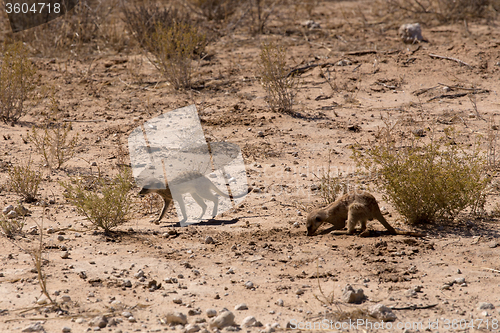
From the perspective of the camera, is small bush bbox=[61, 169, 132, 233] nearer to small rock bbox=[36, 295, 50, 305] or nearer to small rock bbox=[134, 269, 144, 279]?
small rock bbox=[134, 269, 144, 279]

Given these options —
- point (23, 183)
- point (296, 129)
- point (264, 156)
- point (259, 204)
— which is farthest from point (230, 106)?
point (23, 183)

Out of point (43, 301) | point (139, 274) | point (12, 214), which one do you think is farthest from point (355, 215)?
point (12, 214)

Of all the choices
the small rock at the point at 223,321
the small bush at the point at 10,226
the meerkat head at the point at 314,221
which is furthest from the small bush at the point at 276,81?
the small rock at the point at 223,321

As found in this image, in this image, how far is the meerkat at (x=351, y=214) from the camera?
5.27 m

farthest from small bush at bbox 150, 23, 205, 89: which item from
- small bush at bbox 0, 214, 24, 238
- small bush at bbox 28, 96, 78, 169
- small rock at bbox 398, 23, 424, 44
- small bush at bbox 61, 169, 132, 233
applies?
small bush at bbox 0, 214, 24, 238

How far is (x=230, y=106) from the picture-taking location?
952cm

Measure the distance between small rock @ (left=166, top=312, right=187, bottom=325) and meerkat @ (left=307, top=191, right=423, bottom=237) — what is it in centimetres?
195

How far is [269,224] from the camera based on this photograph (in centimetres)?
570

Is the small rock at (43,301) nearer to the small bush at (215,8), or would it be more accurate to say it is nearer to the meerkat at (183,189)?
the meerkat at (183,189)

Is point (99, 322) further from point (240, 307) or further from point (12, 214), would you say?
point (12, 214)

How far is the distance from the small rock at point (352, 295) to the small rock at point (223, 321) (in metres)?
0.94

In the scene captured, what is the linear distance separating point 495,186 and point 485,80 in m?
4.50

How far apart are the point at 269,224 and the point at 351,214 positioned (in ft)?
3.03

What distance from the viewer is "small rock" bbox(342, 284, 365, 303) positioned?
4.08m
